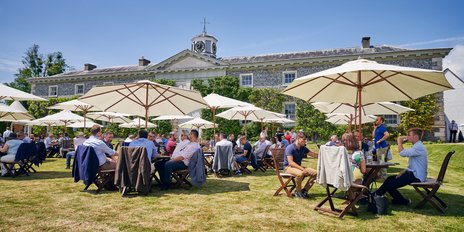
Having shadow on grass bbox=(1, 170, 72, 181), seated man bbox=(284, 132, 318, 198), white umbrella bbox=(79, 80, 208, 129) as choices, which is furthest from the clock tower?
seated man bbox=(284, 132, 318, 198)

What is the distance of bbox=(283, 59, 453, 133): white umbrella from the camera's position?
5137 mm

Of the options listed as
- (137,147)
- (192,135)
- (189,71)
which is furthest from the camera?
(189,71)

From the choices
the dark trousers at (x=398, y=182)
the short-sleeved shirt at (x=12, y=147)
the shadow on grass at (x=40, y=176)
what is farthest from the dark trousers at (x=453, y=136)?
the short-sleeved shirt at (x=12, y=147)

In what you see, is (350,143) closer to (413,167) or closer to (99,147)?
(413,167)

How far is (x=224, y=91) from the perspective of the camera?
82.5ft

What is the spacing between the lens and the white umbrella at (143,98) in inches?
287

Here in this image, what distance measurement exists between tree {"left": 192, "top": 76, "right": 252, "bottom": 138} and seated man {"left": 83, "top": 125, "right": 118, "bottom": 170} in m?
17.9

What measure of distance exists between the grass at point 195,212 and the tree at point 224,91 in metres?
17.4

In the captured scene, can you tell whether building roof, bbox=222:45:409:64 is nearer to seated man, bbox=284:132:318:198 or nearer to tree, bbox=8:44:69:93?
seated man, bbox=284:132:318:198

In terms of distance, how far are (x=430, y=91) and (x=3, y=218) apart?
25.4 ft

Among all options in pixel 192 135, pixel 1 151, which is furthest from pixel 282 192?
pixel 1 151

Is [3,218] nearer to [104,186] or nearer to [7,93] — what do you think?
[104,186]

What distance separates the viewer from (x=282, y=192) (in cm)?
628

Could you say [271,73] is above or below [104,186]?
above
